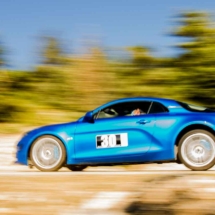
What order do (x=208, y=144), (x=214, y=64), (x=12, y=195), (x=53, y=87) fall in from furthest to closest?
(x=53, y=87) → (x=214, y=64) → (x=208, y=144) → (x=12, y=195)

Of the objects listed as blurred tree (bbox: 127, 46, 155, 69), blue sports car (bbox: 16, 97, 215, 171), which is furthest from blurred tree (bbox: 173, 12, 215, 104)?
blue sports car (bbox: 16, 97, 215, 171)

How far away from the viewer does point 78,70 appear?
68.5 feet

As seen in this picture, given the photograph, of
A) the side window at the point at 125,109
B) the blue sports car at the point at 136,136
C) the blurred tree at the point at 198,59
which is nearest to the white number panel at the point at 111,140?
the blue sports car at the point at 136,136

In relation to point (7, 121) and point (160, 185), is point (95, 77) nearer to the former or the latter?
point (7, 121)

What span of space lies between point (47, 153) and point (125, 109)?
5.16 ft

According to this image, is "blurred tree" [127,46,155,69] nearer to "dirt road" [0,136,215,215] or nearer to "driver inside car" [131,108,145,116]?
"driver inside car" [131,108,145,116]

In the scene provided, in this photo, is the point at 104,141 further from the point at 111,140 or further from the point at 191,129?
the point at 191,129

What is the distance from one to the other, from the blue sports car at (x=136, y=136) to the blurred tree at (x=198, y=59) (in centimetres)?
1018

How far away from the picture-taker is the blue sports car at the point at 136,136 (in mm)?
9570

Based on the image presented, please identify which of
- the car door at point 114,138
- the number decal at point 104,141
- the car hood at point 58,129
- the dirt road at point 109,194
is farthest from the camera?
the car hood at point 58,129

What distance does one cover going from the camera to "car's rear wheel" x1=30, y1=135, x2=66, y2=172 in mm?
10125

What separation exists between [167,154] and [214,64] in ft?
35.2

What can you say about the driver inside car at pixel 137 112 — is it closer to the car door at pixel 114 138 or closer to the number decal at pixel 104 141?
the car door at pixel 114 138

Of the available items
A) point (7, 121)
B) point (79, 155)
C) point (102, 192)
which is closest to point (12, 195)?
point (102, 192)
